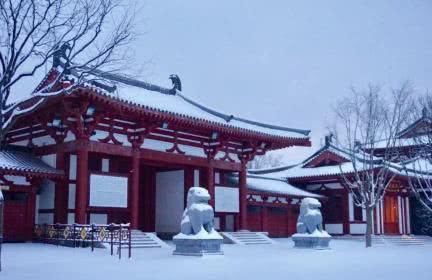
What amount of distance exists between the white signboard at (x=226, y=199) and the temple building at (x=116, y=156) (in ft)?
0.16

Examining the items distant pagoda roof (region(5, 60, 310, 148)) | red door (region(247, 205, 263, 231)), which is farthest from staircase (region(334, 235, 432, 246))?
distant pagoda roof (region(5, 60, 310, 148))

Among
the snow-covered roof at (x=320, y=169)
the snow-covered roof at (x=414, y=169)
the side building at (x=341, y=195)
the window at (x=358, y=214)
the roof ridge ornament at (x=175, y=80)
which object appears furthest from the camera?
the snow-covered roof at (x=320, y=169)

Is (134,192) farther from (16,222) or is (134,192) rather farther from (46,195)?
(16,222)

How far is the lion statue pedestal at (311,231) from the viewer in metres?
21.0

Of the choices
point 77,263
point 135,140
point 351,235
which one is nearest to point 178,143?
point 135,140

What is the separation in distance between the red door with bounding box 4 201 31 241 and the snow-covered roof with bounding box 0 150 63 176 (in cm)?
155

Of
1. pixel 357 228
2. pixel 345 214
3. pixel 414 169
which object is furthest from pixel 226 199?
pixel 357 228

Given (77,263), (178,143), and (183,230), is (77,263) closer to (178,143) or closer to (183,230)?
(183,230)

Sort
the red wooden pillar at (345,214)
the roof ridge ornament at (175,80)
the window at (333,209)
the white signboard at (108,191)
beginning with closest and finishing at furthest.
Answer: the white signboard at (108,191)
the roof ridge ornament at (175,80)
the red wooden pillar at (345,214)
the window at (333,209)

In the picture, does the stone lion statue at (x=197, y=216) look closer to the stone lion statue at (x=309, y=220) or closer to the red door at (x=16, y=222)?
the stone lion statue at (x=309, y=220)

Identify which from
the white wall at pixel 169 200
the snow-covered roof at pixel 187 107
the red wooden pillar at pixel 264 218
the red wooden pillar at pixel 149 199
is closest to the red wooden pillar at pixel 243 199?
the snow-covered roof at pixel 187 107

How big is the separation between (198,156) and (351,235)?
12.8m

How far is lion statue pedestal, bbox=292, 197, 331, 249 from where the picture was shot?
21.0 metres

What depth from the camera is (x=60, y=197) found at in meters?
20.7
